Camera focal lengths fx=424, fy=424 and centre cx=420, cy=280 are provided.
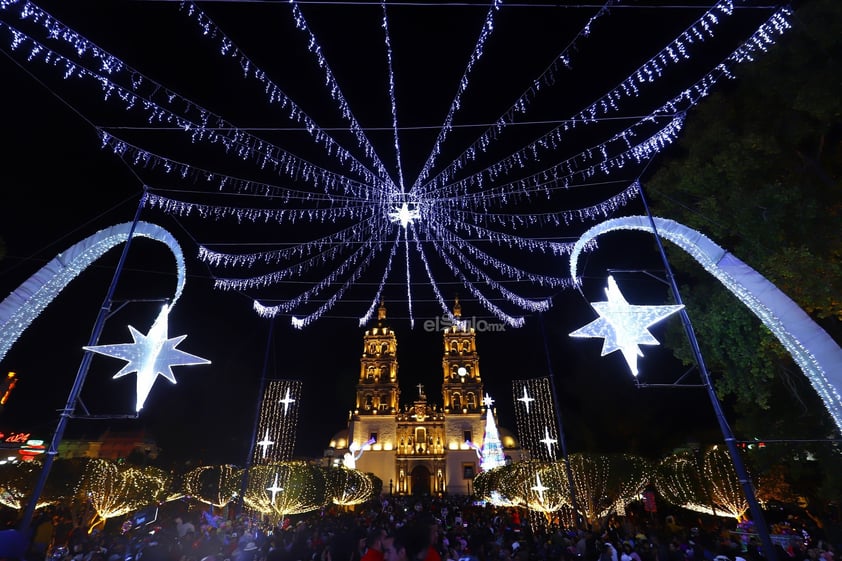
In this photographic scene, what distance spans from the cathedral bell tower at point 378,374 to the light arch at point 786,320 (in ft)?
158

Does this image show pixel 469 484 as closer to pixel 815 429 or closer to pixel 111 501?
pixel 111 501

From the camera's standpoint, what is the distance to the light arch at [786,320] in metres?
6.29

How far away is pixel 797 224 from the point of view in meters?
9.45

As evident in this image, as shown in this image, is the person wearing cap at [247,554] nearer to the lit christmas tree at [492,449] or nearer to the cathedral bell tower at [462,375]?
the lit christmas tree at [492,449]

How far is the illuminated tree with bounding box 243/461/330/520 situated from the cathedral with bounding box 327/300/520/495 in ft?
102

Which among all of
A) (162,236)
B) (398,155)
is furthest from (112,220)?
(398,155)

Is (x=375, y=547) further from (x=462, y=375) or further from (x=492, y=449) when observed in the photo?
(x=462, y=375)

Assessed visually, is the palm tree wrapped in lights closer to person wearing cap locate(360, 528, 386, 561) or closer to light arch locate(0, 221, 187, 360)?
light arch locate(0, 221, 187, 360)

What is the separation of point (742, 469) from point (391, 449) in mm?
50930

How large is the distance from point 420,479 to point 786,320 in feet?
174

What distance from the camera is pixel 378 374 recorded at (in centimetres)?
5662

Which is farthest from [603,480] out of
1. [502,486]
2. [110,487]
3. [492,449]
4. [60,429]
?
[492,449]

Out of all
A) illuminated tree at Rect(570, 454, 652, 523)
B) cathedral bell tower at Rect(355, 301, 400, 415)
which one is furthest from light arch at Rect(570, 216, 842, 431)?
cathedral bell tower at Rect(355, 301, 400, 415)

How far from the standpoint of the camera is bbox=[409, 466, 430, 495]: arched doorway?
5259cm
